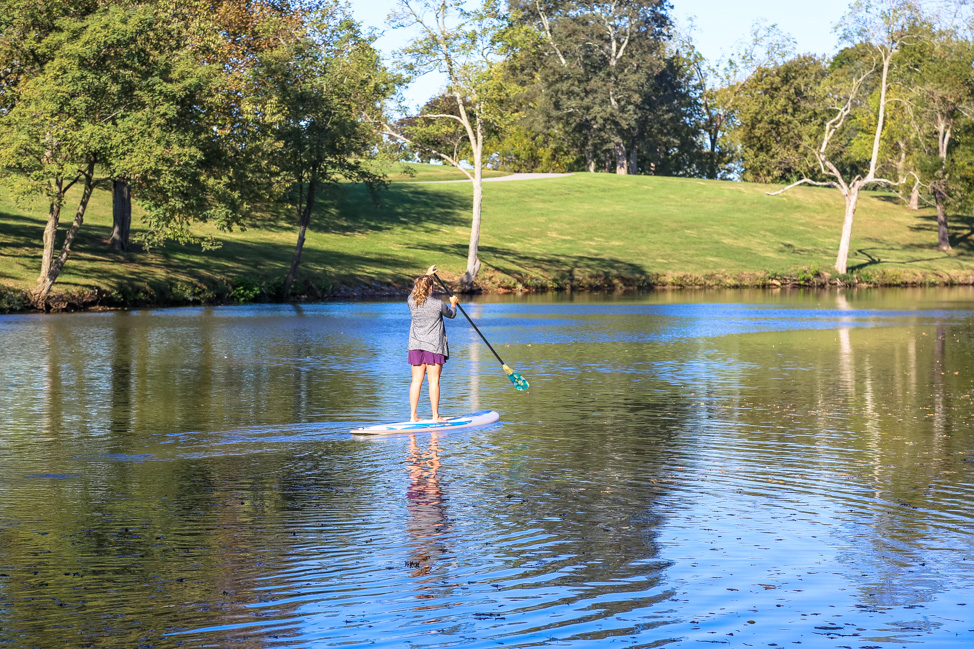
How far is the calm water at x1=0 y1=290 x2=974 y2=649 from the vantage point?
24.5 feet

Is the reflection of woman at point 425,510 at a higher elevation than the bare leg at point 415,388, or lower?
lower

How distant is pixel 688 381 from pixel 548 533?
40.6 feet

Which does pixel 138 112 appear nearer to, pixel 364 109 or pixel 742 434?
pixel 364 109

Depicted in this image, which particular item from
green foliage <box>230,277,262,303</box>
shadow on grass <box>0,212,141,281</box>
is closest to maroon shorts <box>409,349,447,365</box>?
shadow on grass <box>0,212,141,281</box>

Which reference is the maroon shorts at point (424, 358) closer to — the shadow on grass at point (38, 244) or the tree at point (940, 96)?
the shadow on grass at point (38, 244)

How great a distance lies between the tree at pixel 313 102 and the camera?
51281 millimetres

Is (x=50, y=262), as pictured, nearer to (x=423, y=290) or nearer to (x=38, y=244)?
(x=38, y=244)

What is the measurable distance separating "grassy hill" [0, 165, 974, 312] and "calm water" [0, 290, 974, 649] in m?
25.8

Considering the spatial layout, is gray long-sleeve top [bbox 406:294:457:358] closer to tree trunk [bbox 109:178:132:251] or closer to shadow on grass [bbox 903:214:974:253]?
tree trunk [bbox 109:178:132:251]

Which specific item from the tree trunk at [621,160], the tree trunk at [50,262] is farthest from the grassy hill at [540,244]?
the tree trunk at [621,160]

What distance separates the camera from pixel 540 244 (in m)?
73.6

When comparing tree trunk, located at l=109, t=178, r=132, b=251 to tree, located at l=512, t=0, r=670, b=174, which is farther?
tree, located at l=512, t=0, r=670, b=174

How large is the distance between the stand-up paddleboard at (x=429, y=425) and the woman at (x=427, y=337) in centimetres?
31

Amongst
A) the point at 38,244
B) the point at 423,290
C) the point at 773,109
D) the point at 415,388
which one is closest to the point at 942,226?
the point at 773,109
